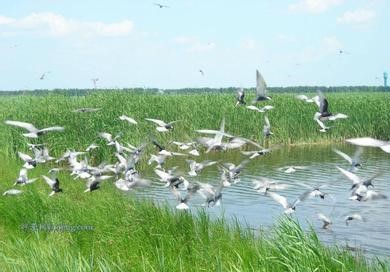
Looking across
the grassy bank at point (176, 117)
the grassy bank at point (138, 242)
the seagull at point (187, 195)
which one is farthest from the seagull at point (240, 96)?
the grassy bank at point (176, 117)

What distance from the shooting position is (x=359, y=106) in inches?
1315

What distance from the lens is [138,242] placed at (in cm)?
864

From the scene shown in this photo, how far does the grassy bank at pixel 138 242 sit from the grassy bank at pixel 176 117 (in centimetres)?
1111

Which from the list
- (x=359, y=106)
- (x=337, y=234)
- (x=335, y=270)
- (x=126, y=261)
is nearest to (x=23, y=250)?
(x=126, y=261)

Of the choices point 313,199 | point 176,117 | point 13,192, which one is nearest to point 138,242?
point 13,192

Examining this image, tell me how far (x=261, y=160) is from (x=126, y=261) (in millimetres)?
18332

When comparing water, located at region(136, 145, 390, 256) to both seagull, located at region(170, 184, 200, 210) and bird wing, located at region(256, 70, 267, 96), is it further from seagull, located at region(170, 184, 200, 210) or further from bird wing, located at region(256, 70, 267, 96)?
bird wing, located at region(256, 70, 267, 96)

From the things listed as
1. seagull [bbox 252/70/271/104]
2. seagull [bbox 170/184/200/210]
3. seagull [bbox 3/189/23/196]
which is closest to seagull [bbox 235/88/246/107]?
seagull [bbox 252/70/271/104]

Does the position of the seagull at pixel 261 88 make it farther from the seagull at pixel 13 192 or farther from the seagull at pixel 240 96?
the seagull at pixel 13 192

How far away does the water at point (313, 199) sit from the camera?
1270 cm

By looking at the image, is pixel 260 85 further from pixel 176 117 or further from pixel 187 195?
pixel 176 117

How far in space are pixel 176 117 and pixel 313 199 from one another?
1204 centimetres

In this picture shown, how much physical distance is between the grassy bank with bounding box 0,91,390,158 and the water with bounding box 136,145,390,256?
63.5 inches

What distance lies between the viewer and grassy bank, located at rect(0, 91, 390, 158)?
22828 mm
